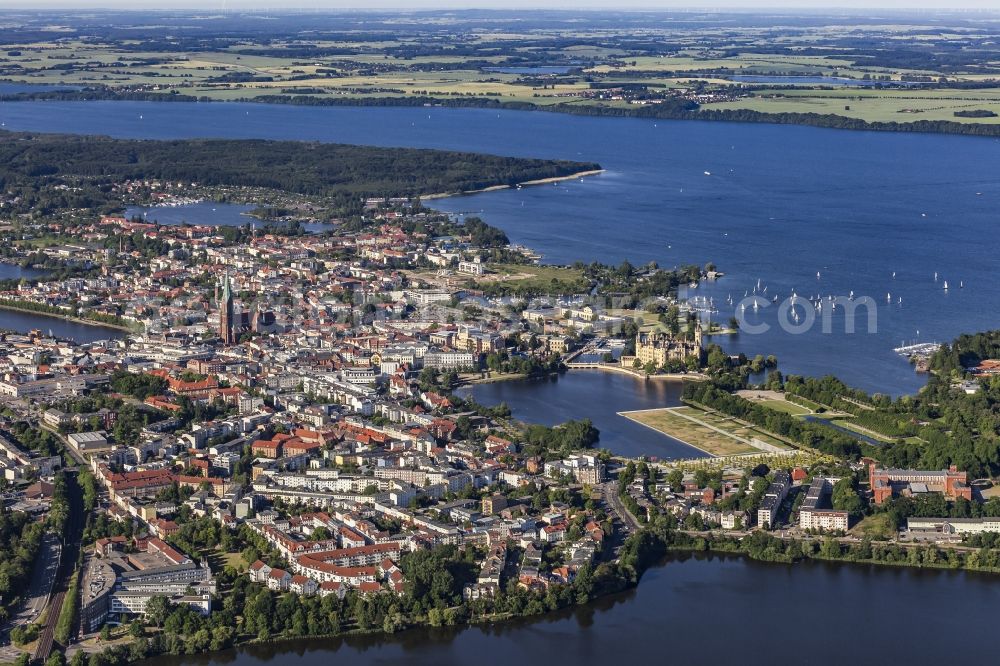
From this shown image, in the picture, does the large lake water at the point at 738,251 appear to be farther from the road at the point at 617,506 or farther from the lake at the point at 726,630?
the road at the point at 617,506

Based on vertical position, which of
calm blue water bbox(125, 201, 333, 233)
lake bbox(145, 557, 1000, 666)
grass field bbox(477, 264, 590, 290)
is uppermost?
grass field bbox(477, 264, 590, 290)

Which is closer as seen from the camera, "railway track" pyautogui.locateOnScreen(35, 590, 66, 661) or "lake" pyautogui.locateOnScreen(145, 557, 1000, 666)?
"railway track" pyautogui.locateOnScreen(35, 590, 66, 661)

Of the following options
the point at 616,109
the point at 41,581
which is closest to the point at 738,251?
the point at 41,581

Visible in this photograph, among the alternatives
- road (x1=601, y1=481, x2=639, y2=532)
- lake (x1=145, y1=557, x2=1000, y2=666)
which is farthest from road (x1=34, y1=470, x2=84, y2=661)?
road (x1=601, y1=481, x2=639, y2=532)

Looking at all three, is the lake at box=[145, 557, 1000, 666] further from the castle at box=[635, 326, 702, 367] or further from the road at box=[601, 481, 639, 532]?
the castle at box=[635, 326, 702, 367]

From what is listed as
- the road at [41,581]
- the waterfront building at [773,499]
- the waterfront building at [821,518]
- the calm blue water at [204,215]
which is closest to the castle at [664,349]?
the waterfront building at [773,499]

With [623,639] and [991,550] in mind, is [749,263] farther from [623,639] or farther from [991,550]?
[623,639]

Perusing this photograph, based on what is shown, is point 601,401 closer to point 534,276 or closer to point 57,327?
point 534,276
